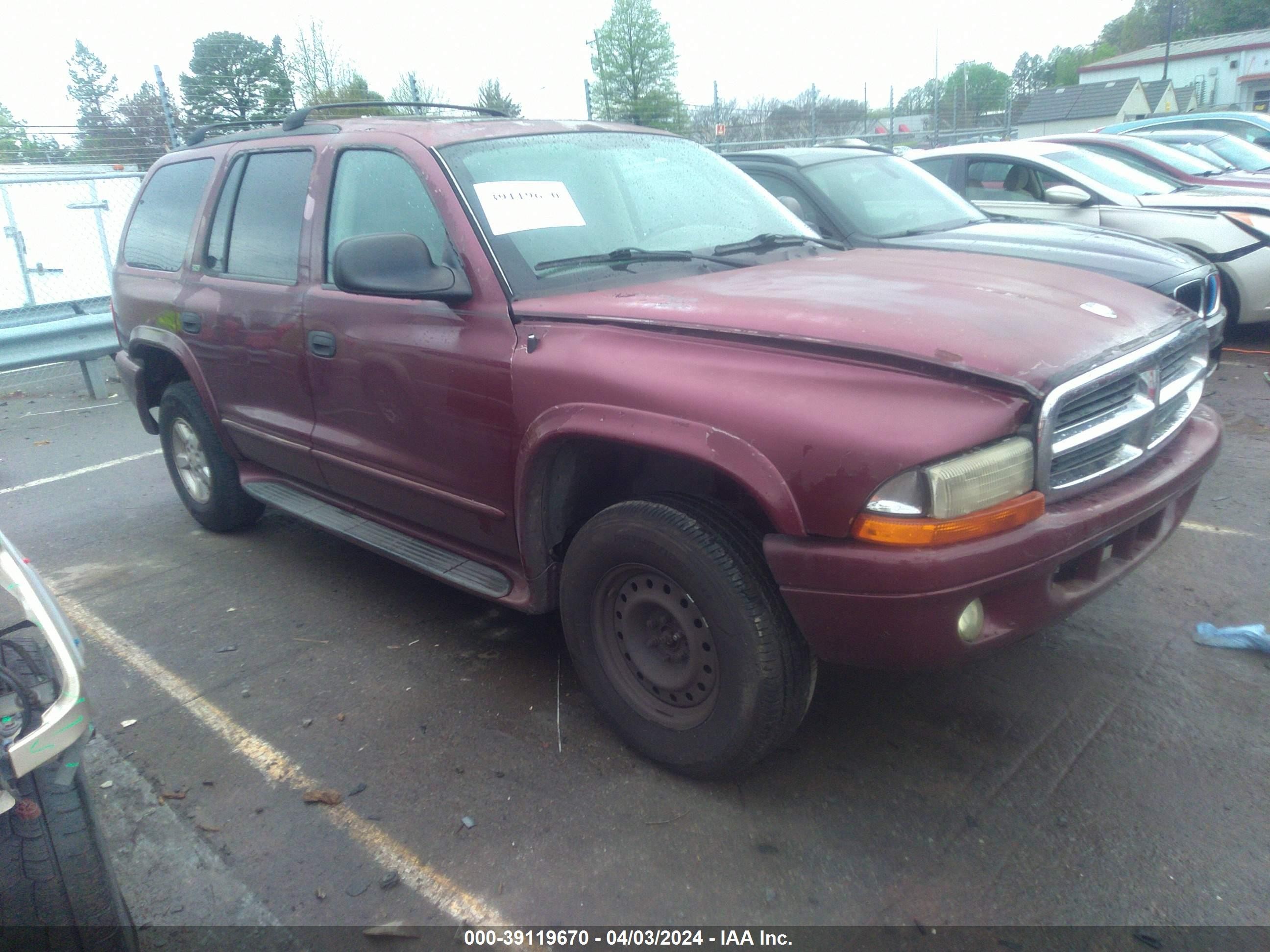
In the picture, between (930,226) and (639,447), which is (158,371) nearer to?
(639,447)

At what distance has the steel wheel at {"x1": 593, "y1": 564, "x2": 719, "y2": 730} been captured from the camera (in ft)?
8.62

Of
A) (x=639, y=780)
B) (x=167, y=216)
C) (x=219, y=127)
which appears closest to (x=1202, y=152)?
(x=219, y=127)

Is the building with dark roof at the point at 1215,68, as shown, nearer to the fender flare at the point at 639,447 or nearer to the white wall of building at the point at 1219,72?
the white wall of building at the point at 1219,72

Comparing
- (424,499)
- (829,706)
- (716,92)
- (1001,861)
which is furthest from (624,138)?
(716,92)

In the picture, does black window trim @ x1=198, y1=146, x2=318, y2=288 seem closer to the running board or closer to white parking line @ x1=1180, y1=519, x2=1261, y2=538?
the running board

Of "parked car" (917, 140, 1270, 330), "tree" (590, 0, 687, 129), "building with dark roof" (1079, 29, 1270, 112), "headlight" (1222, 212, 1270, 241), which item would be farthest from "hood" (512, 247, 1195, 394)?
"building with dark roof" (1079, 29, 1270, 112)

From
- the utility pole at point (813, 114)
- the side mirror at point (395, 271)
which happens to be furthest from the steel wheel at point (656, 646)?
the utility pole at point (813, 114)

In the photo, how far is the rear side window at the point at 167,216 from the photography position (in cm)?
453

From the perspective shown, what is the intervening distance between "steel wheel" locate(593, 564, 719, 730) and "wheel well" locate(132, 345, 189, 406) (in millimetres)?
2959

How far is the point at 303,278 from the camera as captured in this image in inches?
145

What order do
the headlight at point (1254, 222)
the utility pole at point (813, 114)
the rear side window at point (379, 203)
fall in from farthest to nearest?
Answer: the utility pole at point (813, 114)
the headlight at point (1254, 222)
the rear side window at point (379, 203)

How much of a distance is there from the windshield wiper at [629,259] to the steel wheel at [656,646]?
1055 millimetres

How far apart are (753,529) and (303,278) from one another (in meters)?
2.16

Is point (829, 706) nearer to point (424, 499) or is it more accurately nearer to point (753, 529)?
point (753, 529)
